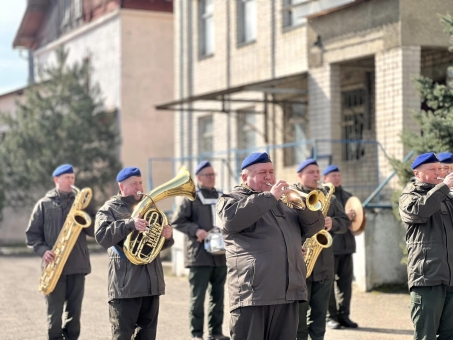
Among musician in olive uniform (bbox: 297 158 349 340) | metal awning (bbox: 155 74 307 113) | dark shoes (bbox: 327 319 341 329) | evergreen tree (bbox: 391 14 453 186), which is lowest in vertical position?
dark shoes (bbox: 327 319 341 329)

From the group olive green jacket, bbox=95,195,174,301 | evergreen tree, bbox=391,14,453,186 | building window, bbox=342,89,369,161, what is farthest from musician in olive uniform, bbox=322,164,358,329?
building window, bbox=342,89,369,161

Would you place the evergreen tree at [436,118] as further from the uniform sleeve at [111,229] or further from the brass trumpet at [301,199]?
the uniform sleeve at [111,229]

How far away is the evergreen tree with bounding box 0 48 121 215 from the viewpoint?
25.4 metres

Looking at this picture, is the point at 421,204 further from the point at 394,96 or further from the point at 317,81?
the point at 317,81

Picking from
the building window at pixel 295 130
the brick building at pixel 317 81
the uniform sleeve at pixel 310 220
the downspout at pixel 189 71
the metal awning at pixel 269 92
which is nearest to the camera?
the uniform sleeve at pixel 310 220

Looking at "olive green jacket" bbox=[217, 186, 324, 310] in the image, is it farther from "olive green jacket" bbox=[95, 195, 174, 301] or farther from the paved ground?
the paved ground

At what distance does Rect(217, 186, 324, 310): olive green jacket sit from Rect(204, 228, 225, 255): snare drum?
3.14 metres

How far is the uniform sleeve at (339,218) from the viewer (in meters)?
9.59

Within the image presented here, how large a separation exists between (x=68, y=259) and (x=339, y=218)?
3085 mm

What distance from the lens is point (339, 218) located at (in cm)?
970

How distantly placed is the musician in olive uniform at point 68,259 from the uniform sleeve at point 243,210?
3.41 meters

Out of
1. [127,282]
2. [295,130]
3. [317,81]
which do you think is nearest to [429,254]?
[127,282]

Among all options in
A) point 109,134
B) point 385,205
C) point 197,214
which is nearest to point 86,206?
point 197,214

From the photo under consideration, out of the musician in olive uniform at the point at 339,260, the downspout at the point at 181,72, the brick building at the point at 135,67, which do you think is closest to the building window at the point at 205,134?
the downspout at the point at 181,72
